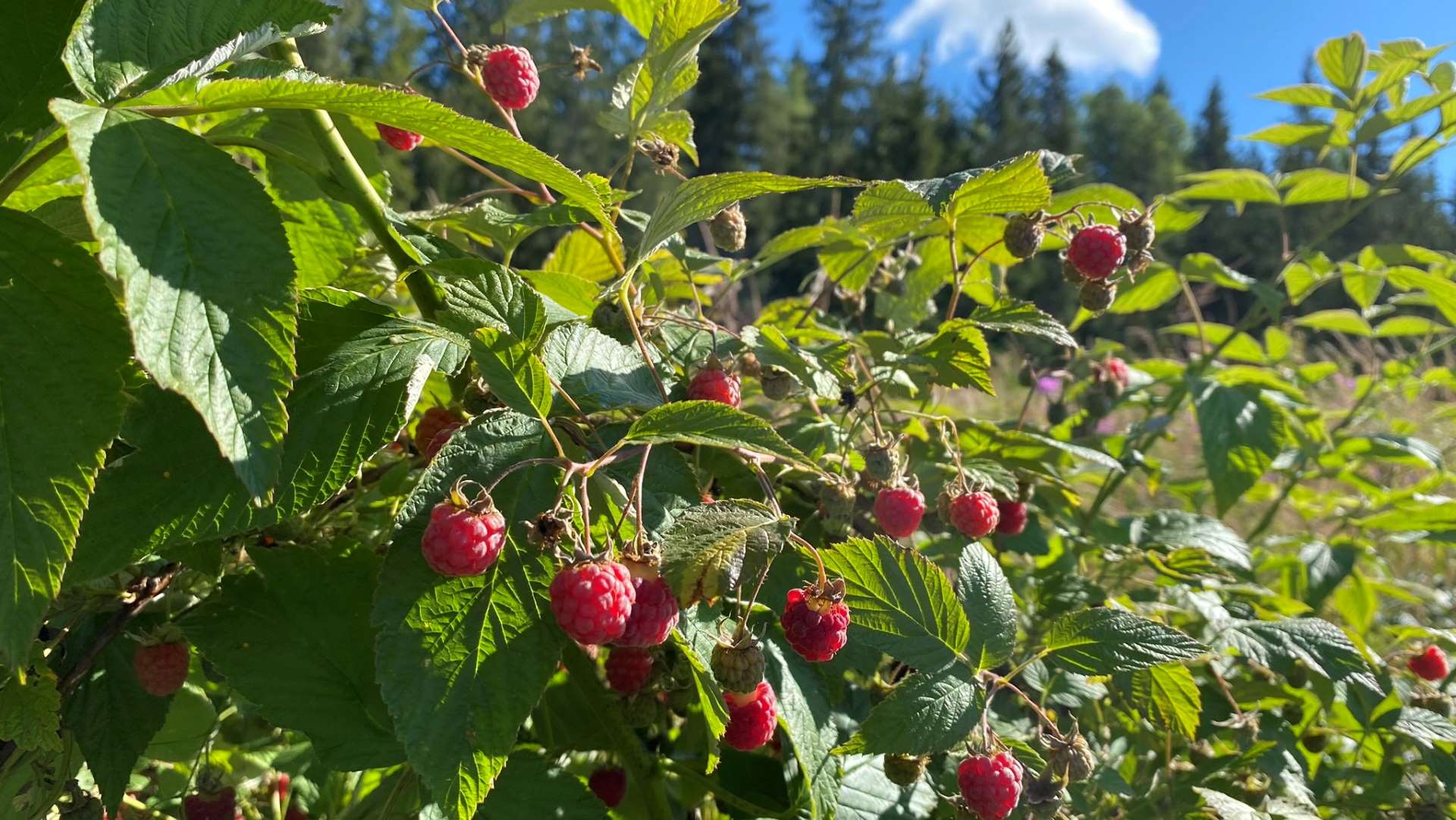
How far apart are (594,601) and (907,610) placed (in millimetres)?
348

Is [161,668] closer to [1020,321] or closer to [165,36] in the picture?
[165,36]

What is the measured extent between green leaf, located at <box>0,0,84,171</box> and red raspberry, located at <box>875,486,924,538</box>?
726mm

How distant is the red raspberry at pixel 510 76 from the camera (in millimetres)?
915

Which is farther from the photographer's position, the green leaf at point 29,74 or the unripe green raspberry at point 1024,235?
the unripe green raspberry at point 1024,235

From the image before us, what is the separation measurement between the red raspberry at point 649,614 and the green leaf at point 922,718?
0.73 ft

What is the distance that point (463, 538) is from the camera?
58 cm

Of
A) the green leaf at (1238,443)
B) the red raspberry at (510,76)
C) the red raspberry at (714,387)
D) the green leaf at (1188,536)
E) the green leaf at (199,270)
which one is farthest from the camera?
the green leaf at (1238,443)

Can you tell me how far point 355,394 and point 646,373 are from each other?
251mm

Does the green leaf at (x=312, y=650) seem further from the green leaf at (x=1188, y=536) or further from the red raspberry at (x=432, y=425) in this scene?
the green leaf at (x=1188, y=536)

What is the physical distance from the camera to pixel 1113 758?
125 cm

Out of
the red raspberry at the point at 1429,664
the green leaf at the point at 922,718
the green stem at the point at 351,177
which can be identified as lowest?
the green leaf at the point at 922,718

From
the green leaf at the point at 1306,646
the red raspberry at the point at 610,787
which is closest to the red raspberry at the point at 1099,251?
the green leaf at the point at 1306,646

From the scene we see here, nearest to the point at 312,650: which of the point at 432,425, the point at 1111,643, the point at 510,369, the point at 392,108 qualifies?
the point at 432,425

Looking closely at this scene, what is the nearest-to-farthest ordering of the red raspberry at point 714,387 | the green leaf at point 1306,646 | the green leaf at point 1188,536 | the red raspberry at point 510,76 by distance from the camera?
the red raspberry at point 714,387
the red raspberry at point 510,76
the green leaf at point 1306,646
the green leaf at point 1188,536
